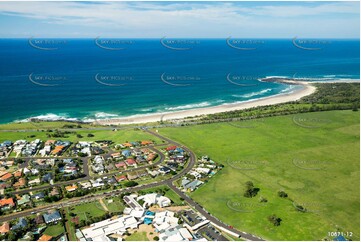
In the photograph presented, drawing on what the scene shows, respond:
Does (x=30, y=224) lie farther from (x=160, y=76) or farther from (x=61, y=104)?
(x=160, y=76)

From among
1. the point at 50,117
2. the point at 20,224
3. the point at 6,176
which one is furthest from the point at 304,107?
the point at 20,224

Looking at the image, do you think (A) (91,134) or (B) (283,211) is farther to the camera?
(A) (91,134)

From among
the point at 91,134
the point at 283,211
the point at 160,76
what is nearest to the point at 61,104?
the point at 91,134

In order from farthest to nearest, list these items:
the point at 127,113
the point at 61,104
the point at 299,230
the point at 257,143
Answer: the point at 61,104 → the point at 127,113 → the point at 257,143 → the point at 299,230

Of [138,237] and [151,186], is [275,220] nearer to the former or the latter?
[138,237]

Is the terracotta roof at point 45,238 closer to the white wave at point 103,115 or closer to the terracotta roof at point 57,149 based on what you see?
the terracotta roof at point 57,149

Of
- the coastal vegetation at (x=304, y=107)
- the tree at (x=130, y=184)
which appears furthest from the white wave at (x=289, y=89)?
the tree at (x=130, y=184)

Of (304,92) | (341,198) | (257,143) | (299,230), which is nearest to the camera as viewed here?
(299,230)
